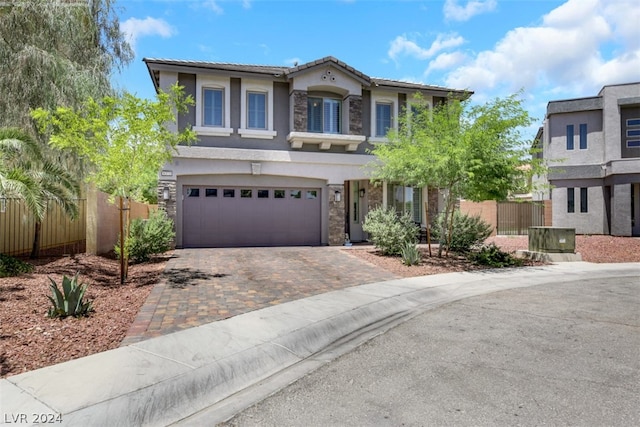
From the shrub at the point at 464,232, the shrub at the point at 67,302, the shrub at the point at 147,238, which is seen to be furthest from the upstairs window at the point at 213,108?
the shrub at the point at 67,302

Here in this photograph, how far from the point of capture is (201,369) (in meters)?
4.60

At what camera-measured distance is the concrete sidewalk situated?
3.72m

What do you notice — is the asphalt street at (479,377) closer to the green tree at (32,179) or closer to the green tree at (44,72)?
the green tree at (32,179)

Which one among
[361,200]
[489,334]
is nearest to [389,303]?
[489,334]

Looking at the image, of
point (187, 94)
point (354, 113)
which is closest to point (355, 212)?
point (354, 113)

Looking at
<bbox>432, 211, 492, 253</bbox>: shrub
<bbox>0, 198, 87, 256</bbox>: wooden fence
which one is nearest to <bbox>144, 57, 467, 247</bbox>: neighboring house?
<bbox>0, 198, 87, 256</bbox>: wooden fence

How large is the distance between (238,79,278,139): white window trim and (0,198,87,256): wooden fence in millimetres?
6448

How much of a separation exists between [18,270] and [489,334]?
32.4 feet

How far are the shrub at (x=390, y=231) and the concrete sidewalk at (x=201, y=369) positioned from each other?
583cm

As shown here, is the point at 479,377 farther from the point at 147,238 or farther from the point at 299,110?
the point at 299,110

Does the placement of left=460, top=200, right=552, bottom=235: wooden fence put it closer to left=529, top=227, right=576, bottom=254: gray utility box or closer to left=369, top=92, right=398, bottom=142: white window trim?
left=369, top=92, right=398, bottom=142: white window trim

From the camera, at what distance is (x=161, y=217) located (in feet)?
44.8

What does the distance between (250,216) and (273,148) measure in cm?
298

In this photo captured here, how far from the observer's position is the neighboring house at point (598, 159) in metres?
21.6
